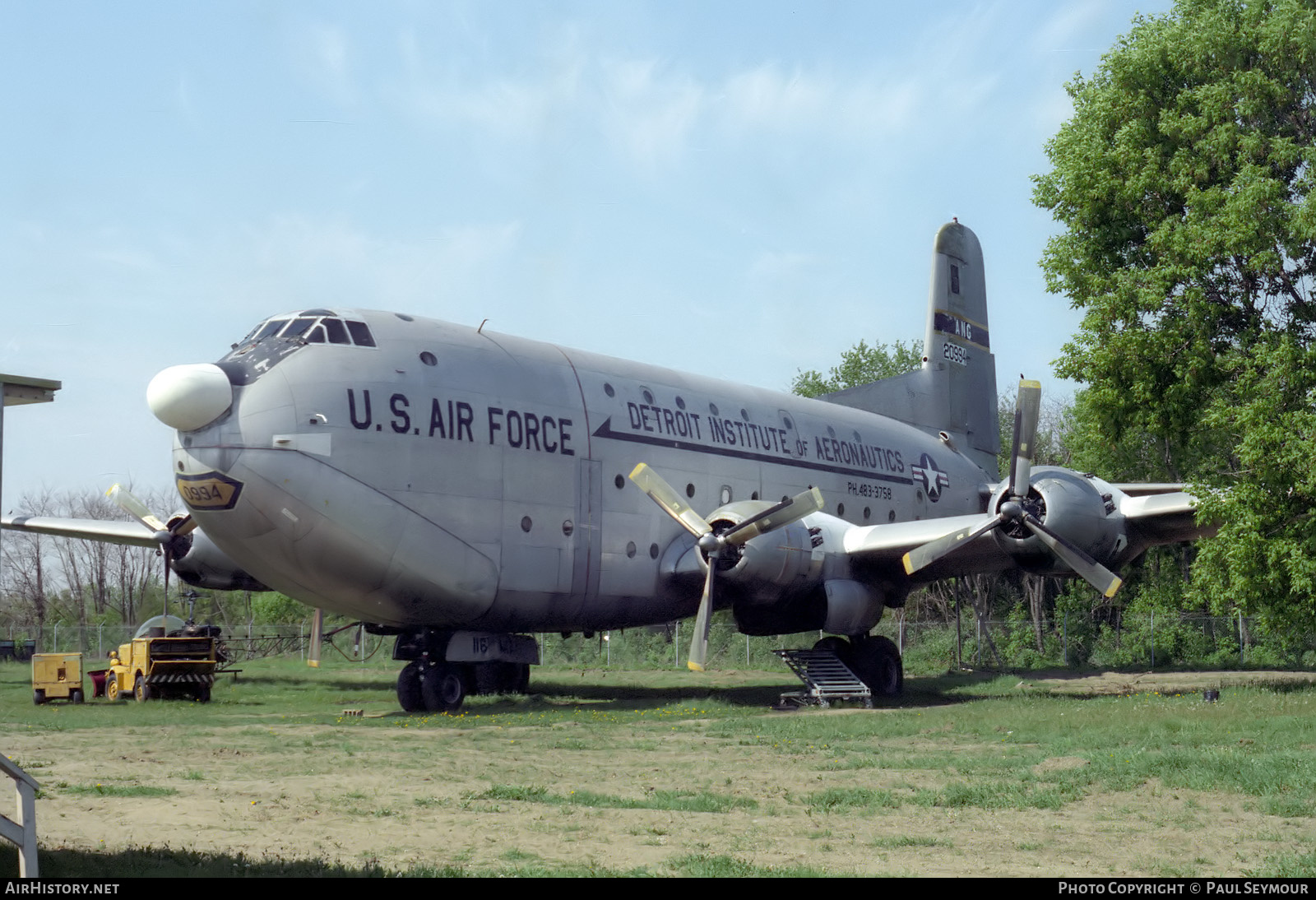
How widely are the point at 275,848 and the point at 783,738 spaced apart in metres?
8.32

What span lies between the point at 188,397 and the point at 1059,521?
13375 mm

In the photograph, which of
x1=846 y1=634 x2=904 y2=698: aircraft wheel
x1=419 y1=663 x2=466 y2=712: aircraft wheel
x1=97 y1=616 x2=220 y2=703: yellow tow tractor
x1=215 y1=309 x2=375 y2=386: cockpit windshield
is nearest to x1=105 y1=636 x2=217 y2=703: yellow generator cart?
x1=97 y1=616 x2=220 y2=703: yellow tow tractor

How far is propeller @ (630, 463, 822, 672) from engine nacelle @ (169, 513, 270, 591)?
7696 mm

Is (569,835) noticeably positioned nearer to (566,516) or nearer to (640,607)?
(566,516)

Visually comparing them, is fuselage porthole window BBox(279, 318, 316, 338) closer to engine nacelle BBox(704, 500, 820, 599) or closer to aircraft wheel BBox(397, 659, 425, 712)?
aircraft wheel BBox(397, 659, 425, 712)

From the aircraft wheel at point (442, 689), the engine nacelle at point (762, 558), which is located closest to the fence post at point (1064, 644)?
the engine nacelle at point (762, 558)

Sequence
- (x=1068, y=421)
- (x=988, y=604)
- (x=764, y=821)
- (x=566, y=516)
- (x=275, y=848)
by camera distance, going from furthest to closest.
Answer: (x=1068, y=421), (x=988, y=604), (x=566, y=516), (x=764, y=821), (x=275, y=848)

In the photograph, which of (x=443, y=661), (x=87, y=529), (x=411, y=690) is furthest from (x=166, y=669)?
(x=443, y=661)

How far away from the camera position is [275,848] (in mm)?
8008

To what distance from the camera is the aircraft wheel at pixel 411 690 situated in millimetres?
18891

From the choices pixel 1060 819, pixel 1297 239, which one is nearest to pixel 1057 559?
pixel 1297 239

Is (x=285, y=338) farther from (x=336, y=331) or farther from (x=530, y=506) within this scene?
(x=530, y=506)

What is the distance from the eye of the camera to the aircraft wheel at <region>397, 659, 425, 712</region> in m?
18.9

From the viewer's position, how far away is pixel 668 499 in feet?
66.0
